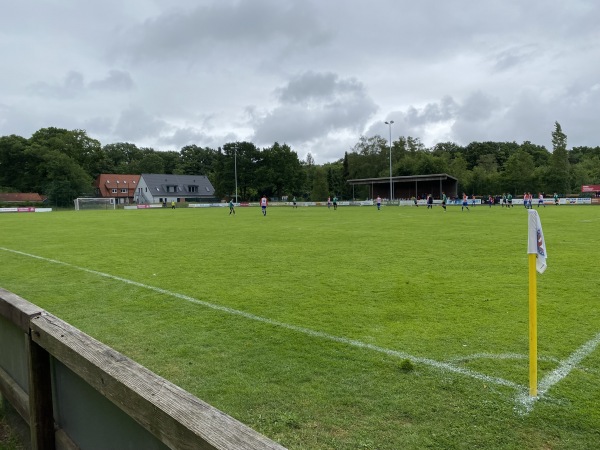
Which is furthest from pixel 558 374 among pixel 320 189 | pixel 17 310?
pixel 320 189

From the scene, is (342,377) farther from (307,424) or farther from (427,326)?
(427,326)

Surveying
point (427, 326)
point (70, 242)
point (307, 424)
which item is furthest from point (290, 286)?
point (70, 242)

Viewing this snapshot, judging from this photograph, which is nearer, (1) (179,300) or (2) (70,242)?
(1) (179,300)

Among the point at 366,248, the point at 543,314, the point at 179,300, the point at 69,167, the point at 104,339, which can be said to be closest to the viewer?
the point at 104,339

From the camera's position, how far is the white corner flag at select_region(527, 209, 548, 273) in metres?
3.60

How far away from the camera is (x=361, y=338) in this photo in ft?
17.8

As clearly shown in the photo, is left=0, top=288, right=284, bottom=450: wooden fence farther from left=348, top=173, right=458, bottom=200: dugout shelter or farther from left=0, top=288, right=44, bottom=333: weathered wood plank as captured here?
left=348, top=173, right=458, bottom=200: dugout shelter

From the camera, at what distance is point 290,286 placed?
8.49m

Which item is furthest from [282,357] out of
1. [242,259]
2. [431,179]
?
[431,179]

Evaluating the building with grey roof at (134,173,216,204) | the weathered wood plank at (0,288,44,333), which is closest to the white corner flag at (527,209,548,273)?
the weathered wood plank at (0,288,44,333)

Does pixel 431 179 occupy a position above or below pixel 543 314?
above

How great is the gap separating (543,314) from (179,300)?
5693 millimetres

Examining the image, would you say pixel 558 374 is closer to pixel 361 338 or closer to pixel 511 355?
pixel 511 355

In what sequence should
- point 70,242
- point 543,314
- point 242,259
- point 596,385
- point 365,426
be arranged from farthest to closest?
1. point 70,242
2. point 242,259
3. point 543,314
4. point 596,385
5. point 365,426
